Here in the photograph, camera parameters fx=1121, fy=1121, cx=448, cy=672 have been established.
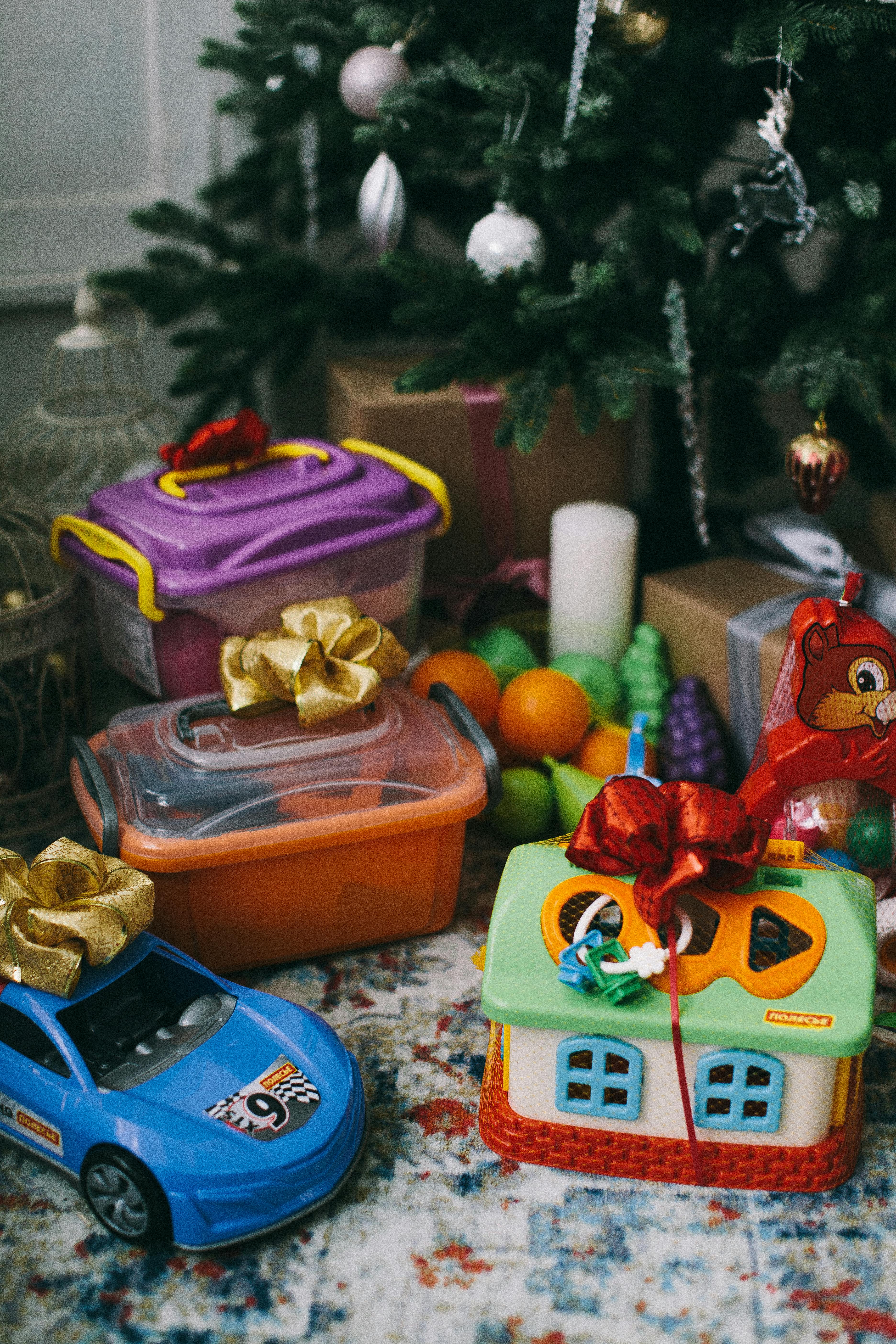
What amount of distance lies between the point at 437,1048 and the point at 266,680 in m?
0.35

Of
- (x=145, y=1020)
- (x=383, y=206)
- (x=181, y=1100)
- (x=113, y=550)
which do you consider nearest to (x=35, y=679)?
(x=113, y=550)

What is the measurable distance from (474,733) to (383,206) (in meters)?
0.60

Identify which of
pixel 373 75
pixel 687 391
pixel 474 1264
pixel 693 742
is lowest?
pixel 474 1264

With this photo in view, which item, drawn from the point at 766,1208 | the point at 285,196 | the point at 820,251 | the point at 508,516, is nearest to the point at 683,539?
the point at 508,516

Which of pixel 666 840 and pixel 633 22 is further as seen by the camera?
pixel 633 22

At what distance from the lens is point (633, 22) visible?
1031mm

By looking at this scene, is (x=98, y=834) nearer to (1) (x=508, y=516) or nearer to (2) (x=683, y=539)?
(1) (x=508, y=516)

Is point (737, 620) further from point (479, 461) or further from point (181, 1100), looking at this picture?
point (181, 1100)

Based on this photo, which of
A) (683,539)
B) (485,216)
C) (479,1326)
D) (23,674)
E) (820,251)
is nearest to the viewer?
(479,1326)

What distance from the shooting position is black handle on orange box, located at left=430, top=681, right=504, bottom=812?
3.29 ft

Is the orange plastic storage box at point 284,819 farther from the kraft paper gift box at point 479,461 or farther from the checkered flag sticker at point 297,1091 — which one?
the kraft paper gift box at point 479,461

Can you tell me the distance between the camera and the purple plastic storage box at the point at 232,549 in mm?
1076

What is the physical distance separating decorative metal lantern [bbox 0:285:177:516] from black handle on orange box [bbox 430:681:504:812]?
504 mm

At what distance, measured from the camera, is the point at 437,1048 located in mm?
920
